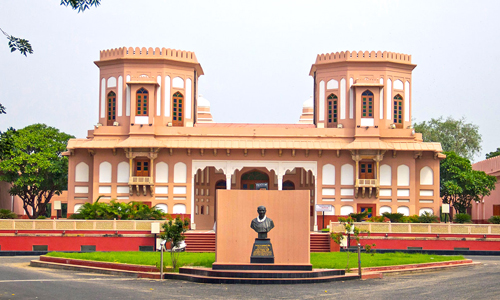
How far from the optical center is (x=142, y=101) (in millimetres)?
41906

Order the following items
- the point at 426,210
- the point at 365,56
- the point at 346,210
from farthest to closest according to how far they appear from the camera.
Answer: the point at 365,56 < the point at 426,210 < the point at 346,210

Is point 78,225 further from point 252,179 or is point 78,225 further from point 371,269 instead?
point 371,269

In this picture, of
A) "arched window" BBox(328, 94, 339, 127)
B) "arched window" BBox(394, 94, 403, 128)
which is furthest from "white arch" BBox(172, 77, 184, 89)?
"arched window" BBox(394, 94, 403, 128)

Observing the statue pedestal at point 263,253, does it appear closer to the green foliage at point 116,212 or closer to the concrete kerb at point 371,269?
the concrete kerb at point 371,269

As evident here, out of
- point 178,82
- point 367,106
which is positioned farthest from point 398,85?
point 178,82

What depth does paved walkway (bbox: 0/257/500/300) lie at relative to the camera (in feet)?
57.0

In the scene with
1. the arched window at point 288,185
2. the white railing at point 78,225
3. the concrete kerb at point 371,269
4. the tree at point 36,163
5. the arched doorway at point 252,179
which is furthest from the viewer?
the tree at point 36,163

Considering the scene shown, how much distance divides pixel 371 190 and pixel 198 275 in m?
21.2

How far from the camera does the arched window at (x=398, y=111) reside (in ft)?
141

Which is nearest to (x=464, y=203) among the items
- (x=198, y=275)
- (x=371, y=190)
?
(x=371, y=190)

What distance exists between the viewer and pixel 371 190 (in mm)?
40594

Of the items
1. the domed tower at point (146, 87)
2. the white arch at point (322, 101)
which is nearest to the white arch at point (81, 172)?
the domed tower at point (146, 87)

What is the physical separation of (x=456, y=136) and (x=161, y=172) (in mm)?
34943

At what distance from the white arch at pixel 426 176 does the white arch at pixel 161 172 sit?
15414mm
